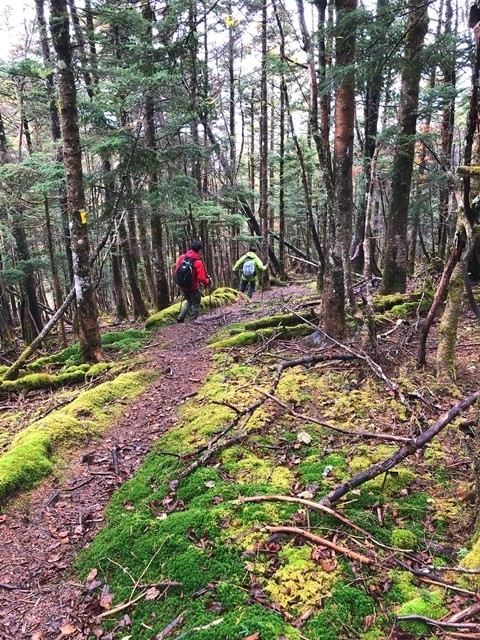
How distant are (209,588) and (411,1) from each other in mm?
7256

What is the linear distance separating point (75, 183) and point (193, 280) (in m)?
4.10

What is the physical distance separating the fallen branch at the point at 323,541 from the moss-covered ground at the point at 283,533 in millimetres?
20

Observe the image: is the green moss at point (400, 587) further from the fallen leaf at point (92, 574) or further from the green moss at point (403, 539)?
the fallen leaf at point (92, 574)

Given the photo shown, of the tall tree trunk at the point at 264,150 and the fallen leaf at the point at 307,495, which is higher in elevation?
the tall tree trunk at the point at 264,150

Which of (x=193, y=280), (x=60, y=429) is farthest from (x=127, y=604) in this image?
(x=193, y=280)

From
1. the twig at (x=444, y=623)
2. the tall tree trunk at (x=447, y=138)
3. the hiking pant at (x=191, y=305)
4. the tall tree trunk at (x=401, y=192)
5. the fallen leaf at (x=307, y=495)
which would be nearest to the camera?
the twig at (x=444, y=623)

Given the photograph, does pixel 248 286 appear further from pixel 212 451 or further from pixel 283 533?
pixel 283 533

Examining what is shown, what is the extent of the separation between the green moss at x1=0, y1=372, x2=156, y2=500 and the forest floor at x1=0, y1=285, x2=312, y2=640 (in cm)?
19

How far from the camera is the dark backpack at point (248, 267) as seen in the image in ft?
49.8

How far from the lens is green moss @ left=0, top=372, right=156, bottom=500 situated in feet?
16.7

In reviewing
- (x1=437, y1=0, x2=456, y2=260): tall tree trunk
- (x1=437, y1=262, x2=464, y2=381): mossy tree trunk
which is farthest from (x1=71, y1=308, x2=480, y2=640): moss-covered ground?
(x1=437, y1=0, x2=456, y2=260): tall tree trunk

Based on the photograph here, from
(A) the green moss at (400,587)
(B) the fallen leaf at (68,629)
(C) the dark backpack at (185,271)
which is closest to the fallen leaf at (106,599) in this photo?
(B) the fallen leaf at (68,629)

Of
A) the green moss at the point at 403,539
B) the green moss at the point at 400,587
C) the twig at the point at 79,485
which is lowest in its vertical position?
the twig at the point at 79,485

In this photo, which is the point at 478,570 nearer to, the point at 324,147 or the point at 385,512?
the point at 385,512
